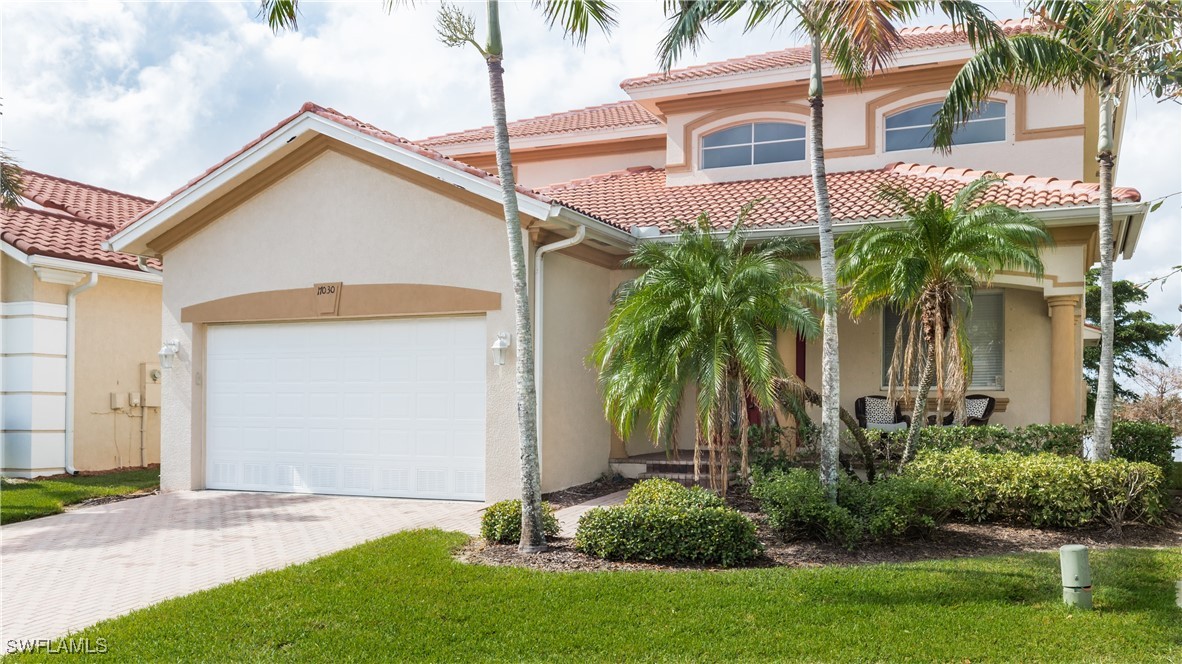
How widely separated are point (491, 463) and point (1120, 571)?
7003 mm

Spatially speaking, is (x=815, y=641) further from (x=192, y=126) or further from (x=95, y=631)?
(x=192, y=126)

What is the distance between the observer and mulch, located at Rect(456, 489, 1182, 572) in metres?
8.34

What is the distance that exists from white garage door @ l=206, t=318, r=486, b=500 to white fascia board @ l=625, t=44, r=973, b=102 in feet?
24.6

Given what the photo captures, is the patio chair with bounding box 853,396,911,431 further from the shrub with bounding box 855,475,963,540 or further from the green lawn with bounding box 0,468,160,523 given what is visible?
the green lawn with bounding box 0,468,160,523

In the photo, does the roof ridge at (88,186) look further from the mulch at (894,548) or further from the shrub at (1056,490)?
the shrub at (1056,490)

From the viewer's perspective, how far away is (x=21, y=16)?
11672 mm

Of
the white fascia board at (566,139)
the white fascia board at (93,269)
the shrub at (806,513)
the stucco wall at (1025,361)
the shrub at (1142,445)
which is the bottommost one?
the shrub at (806,513)

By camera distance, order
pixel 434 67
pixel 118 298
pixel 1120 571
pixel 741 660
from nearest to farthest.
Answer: pixel 741 660 < pixel 1120 571 < pixel 434 67 < pixel 118 298

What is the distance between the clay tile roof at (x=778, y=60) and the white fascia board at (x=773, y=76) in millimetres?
72

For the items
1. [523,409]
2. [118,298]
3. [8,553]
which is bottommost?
[8,553]

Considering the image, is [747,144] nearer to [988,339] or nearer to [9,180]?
[988,339]

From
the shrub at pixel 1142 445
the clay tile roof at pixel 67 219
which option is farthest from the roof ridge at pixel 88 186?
the shrub at pixel 1142 445

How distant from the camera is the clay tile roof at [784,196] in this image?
504 inches

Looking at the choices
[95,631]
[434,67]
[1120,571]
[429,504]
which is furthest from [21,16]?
[1120,571]
